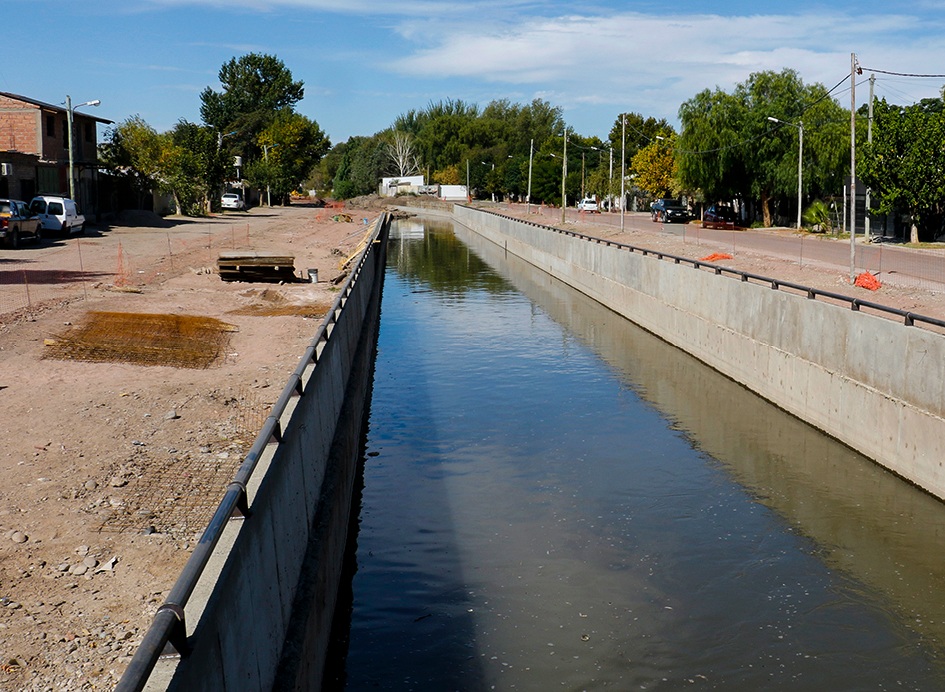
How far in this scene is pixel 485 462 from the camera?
1705 cm

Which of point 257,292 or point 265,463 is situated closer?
point 265,463

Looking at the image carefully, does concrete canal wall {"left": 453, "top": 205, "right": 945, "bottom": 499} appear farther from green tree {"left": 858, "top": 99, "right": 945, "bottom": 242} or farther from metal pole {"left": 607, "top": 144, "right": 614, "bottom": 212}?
metal pole {"left": 607, "top": 144, "right": 614, "bottom": 212}

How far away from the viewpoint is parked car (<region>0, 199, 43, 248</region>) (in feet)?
129

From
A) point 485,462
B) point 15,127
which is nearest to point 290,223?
point 15,127

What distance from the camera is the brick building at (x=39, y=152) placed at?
5119 cm

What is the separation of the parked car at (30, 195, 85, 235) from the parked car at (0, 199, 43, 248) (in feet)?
17.6

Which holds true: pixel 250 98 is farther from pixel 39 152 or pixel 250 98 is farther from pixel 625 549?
pixel 625 549

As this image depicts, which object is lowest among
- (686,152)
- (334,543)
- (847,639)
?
(847,639)

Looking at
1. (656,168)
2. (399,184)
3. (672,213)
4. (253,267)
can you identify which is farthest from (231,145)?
(253,267)

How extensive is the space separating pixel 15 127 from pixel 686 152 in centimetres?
4234

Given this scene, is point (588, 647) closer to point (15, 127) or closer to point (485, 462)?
point (485, 462)

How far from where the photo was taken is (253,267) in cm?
3259

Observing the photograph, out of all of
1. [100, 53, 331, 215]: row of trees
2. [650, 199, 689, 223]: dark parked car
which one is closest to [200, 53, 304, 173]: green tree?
[100, 53, 331, 215]: row of trees

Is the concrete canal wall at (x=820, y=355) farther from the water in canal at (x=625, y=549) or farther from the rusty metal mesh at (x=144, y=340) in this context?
the rusty metal mesh at (x=144, y=340)
